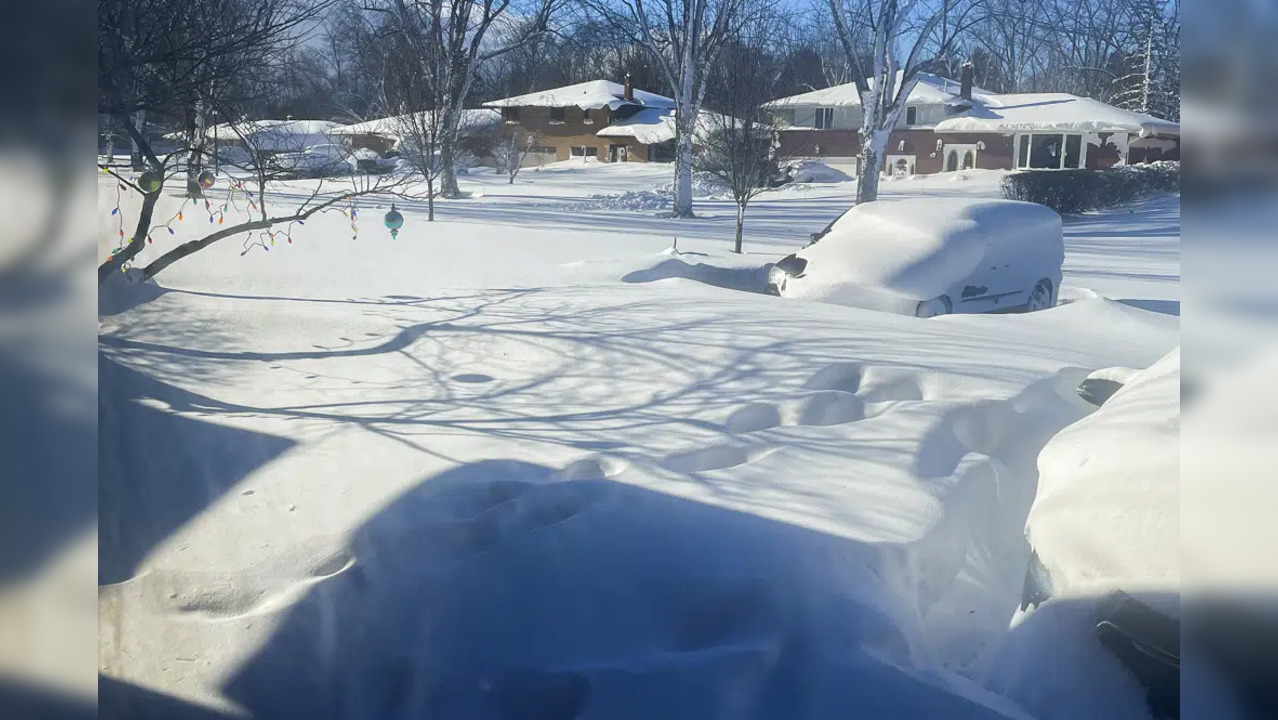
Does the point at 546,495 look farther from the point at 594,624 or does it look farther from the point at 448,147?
the point at 448,147

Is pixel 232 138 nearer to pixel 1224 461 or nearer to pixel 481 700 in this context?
pixel 481 700

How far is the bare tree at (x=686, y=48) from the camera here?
7051 mm

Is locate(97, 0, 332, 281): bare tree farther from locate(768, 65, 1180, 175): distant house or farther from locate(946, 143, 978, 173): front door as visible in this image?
locate(946, 143, 978, 173): front door

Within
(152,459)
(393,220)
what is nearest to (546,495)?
(152,459)

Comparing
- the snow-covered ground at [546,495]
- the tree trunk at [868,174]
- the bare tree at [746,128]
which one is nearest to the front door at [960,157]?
the tree trunk at [868,174]

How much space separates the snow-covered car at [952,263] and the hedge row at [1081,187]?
22cm

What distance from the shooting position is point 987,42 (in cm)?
411

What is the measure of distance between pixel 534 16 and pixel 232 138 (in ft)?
5.43

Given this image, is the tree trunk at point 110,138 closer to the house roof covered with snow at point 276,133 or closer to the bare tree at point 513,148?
the house roof covered with snow at point 276,133

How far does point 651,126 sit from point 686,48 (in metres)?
0.74

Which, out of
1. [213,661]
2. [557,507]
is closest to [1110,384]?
[557,507]

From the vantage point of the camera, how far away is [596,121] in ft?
23.5

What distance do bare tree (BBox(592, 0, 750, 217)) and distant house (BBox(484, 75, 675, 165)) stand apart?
5.4 inches

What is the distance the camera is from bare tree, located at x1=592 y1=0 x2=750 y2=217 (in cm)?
705
